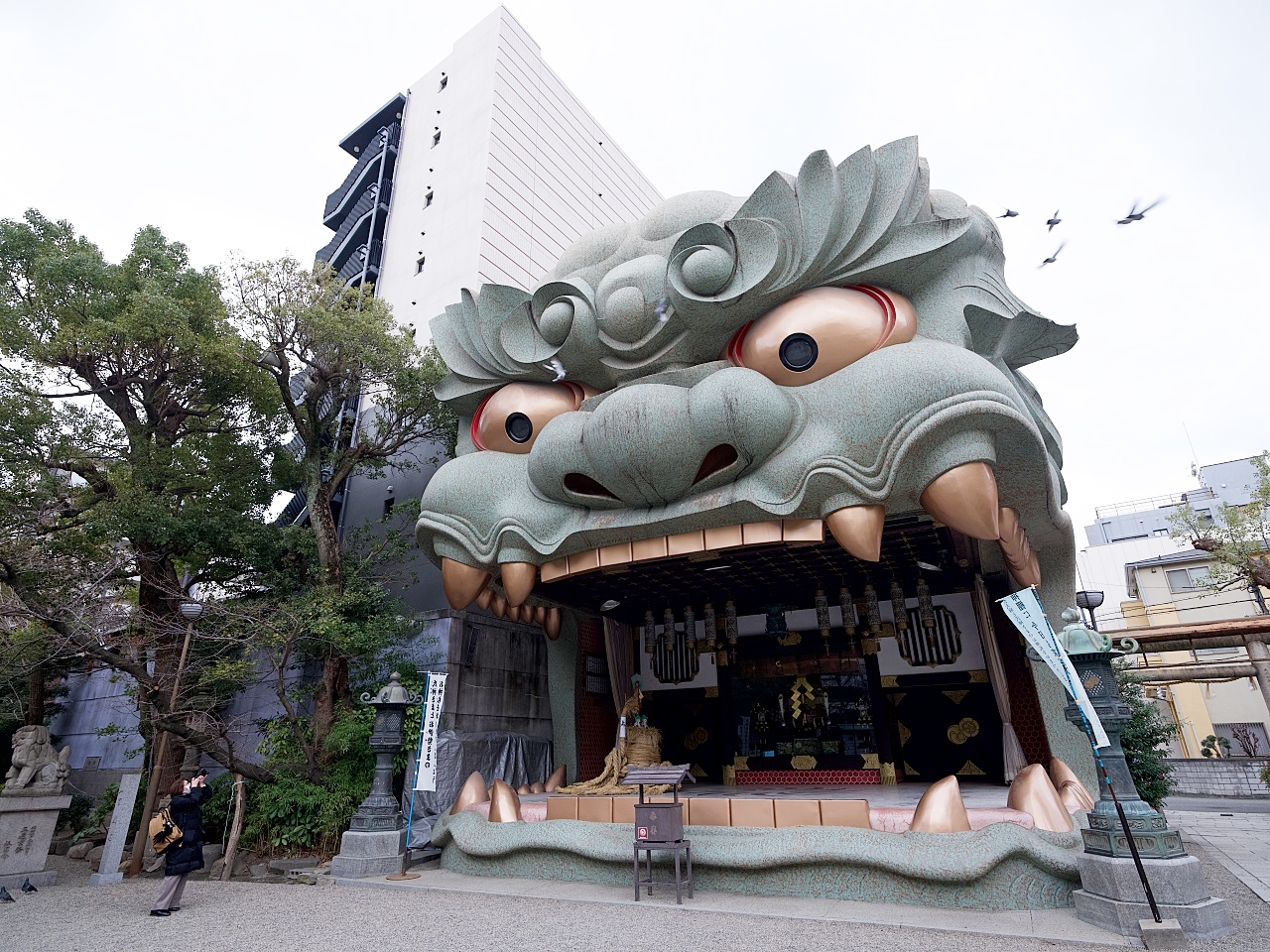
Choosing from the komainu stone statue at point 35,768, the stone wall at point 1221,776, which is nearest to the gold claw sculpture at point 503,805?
the komainu stone statue at point 35,768

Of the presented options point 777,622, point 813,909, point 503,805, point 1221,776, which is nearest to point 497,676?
point 503,805

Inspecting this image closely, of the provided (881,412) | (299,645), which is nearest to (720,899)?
(881,412)

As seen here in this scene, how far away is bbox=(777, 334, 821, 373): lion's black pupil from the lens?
7.85m

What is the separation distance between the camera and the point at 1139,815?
5594mm

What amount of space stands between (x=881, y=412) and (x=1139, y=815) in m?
3.96

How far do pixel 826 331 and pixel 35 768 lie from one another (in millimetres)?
12159

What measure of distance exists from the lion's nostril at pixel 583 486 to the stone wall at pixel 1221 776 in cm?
2215

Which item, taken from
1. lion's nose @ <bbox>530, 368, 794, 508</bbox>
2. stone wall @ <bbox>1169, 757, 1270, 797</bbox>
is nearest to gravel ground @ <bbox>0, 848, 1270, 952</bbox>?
lion's nose @ <bbox>530, 368, 794, 508</bbox>

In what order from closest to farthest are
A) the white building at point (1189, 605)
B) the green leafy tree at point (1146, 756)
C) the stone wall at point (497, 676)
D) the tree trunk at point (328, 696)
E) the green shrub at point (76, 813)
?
1. the tree trunk at point (328, 696)
2. the stone wall at point (497, 676)
3. the green leafy tree at point (1146, 756)
4. the green shrub at point (76, 813)
5. the white building at point (1189, 605)

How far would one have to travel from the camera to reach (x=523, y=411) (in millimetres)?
9539

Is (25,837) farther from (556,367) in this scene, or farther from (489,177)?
(489,177)

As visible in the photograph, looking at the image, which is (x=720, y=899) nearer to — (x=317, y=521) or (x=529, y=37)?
(x=317, y=521)

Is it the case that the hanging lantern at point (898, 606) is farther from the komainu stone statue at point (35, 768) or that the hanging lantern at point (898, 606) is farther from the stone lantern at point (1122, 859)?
the komainu stone statue at point (35, 768)

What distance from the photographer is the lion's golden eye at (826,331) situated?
7738mm
